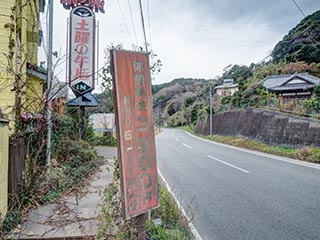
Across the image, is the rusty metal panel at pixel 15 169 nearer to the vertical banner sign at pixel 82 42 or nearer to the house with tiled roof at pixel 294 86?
the vertical banner sign at pixel 82 42

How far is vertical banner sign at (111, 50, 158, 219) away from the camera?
226 cm

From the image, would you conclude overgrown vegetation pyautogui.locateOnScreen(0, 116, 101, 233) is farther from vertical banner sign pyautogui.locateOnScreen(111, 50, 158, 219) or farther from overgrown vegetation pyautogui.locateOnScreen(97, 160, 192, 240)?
vertical banner sign pyautogui.locateOnScreen(111, 50, 158, 219)

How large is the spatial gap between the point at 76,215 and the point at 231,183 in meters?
4.43

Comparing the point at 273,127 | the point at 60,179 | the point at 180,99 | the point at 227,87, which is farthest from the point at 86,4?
the point at 180,99

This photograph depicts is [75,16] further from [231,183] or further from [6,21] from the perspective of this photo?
[231,183]

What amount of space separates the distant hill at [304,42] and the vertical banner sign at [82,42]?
31.8 meters

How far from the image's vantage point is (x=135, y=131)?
239 centimetres

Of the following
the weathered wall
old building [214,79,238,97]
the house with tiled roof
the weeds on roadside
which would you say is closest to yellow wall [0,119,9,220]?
the weeds on roadside

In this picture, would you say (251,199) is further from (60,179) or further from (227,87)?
(227,87)

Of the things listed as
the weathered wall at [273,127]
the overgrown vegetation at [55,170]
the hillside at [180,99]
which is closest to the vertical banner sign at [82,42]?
the overgrown vegetation at [55,170]

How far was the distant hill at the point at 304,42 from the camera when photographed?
31.6 metres

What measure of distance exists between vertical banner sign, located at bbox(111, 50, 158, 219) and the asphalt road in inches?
70.7

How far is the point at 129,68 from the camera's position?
7.91 ft

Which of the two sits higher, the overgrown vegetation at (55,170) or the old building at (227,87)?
the old building at (227,87)
